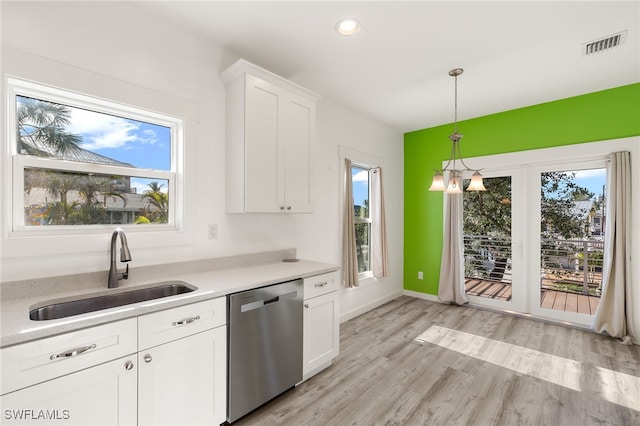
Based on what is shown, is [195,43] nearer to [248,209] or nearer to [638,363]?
[248,209]

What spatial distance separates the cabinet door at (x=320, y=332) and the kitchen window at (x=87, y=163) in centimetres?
130

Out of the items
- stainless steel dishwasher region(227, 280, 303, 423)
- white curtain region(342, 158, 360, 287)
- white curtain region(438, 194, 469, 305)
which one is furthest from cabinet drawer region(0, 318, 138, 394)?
white curtain region(438, 194, 469, 305)

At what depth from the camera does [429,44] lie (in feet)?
A: 7.91

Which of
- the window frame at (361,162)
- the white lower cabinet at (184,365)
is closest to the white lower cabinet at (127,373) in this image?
the white lower cabinet at (184,365)

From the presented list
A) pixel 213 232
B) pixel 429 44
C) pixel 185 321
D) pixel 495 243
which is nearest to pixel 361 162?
pixel 429 44

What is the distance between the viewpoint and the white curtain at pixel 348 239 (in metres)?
3.65

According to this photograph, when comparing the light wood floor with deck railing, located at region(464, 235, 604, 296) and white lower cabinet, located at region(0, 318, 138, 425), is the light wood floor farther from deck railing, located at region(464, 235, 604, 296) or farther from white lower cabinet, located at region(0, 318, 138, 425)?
white lower cabinet, located at region(0, 318, 138, 425)

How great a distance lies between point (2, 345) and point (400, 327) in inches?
134

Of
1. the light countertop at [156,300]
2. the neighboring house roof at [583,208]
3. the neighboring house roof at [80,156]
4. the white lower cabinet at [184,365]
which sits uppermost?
the neighboring house roof at [80,156]

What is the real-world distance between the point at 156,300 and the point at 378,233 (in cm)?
314

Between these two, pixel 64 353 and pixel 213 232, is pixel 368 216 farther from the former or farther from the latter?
pixel 64 353

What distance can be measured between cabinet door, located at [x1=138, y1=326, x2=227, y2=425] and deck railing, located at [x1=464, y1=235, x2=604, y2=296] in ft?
12.5

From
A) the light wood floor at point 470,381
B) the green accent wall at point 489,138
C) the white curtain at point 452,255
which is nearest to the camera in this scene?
the light wood floor at point 470,381

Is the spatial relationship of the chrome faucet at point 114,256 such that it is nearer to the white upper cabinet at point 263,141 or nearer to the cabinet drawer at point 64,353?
the cabinet drawer at point 64,353
